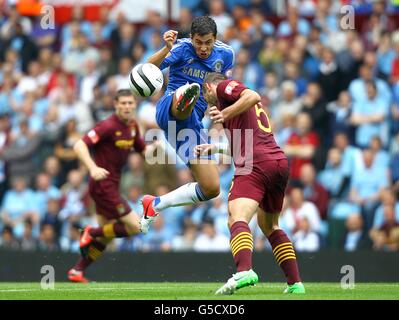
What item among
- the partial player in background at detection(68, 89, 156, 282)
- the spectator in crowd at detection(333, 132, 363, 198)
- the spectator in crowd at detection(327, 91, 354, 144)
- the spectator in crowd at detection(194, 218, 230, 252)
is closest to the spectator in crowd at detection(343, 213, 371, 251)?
the spectator in crowd at detection(333, 132, 363, 198)

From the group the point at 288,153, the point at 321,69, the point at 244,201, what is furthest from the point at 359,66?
the point at 244,201

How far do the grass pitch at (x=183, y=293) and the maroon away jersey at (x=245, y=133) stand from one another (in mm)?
1391

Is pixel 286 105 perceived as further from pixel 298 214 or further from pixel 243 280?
pixel 243 280

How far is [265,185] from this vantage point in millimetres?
11039

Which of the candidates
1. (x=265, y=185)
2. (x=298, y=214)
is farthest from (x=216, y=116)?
(x=298, y=214)

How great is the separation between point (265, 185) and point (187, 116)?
6.75 ft

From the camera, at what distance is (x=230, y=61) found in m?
13.0

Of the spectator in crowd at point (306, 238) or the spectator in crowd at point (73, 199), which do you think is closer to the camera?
the spectator in crowd at point (306, 238)

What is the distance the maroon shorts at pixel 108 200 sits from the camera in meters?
15.1

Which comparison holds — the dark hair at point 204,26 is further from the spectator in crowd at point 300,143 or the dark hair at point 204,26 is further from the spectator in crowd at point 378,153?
the spectator in crowd at point 300,143

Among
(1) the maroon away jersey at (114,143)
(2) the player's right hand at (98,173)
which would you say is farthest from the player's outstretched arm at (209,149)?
(1) the maroon away jersey at (114,143)

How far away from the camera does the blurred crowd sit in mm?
17281
